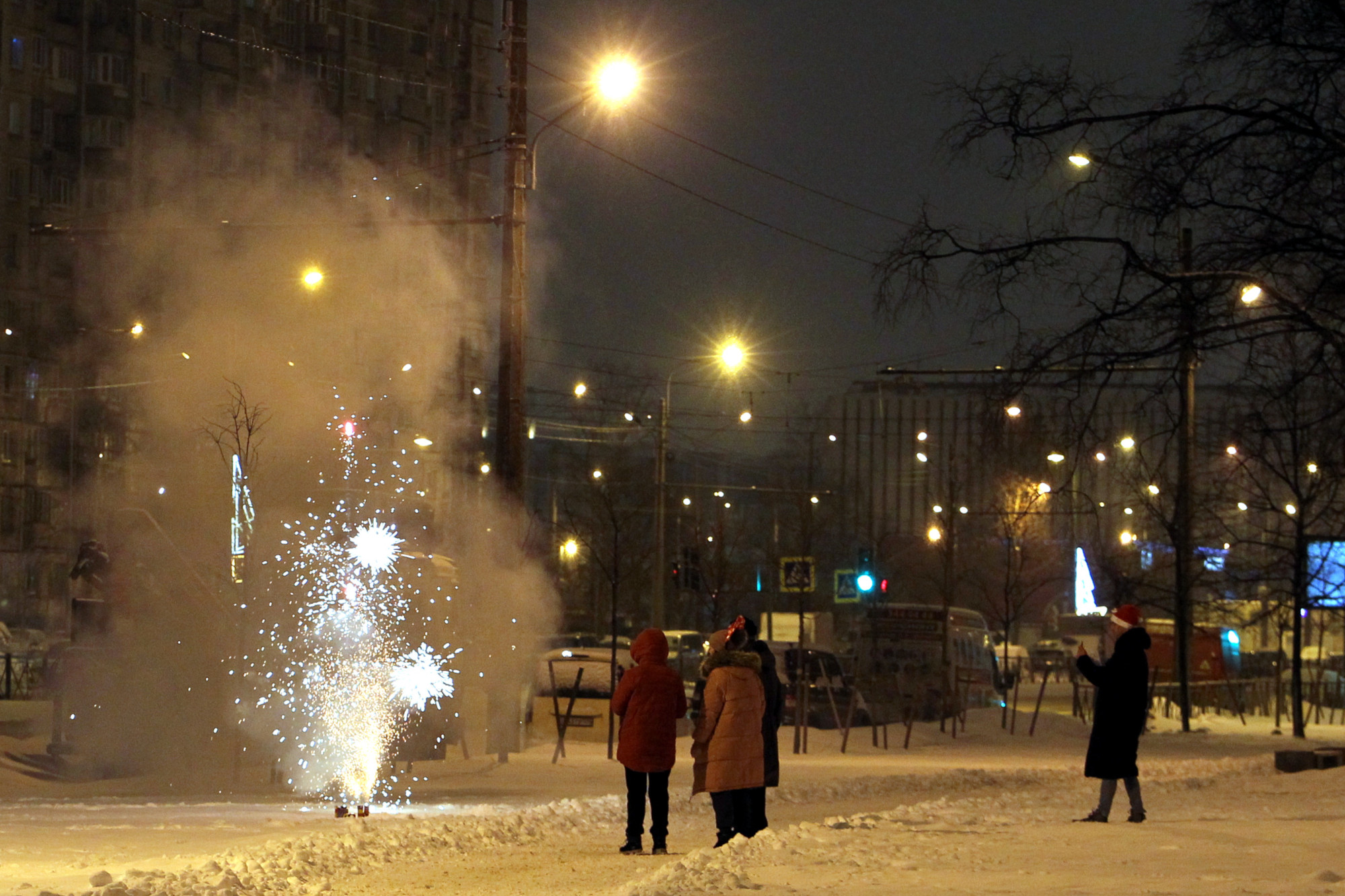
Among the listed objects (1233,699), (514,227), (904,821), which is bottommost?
(1233,699)

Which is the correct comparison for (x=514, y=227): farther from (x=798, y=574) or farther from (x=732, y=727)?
(x=732, y=727)

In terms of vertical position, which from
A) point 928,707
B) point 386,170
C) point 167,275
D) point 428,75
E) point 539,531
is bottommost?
point 928,707

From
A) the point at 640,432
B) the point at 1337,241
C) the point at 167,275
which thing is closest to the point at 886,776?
the point at 1337,241

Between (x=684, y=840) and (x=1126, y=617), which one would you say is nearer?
(x=1126, y=617)

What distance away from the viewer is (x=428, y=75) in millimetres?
22859

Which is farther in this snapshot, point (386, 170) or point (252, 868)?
point (386, 170)

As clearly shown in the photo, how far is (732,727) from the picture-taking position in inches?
399

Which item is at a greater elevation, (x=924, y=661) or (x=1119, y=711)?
(x=1119, y=711)

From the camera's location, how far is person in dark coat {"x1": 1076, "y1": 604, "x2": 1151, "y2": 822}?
10.9 m

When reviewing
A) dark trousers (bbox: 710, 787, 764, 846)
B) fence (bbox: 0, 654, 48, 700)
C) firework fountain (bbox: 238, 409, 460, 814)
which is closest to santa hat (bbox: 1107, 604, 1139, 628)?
dark trousers (bbox: 710, 787, 764, 846)

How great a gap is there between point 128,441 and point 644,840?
13.2 metres

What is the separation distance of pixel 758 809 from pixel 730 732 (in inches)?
40.6

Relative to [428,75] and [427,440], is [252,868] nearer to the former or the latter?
[427,440]

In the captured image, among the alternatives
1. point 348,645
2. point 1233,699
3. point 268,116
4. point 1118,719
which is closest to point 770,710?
point 1118,719
